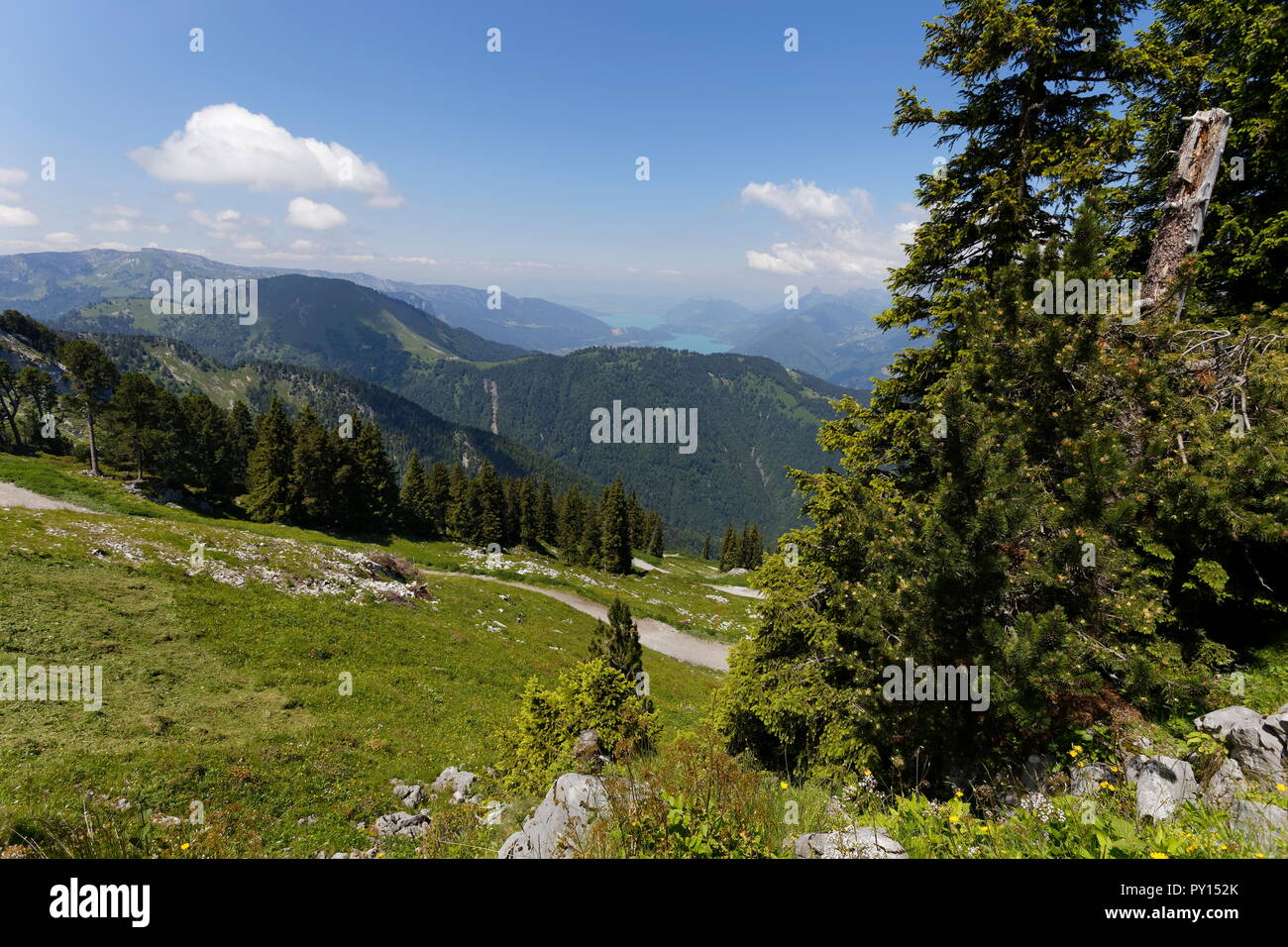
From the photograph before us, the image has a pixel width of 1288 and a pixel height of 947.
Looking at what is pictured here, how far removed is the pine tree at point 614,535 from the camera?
72312 millimetres

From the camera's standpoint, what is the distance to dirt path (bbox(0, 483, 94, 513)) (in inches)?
1341

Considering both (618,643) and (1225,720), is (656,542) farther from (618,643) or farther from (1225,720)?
(1225,720)

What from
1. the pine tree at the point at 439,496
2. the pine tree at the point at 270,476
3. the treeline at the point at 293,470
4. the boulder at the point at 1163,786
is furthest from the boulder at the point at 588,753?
the pine tree at the point at 439,496

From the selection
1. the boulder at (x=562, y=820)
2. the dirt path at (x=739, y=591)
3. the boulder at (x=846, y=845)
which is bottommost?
the dirt path at (x=739, y=591)

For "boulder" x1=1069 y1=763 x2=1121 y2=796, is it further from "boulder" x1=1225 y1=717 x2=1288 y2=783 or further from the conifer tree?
the conifer tree

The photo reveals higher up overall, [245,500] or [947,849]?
[947,849]

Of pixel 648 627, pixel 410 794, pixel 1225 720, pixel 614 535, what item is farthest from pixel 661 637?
pixel 1225 720

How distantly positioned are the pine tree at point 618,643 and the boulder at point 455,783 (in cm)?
535

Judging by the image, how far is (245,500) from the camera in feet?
178

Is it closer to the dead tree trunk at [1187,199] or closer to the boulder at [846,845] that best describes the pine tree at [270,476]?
the boulder at [846,845]
